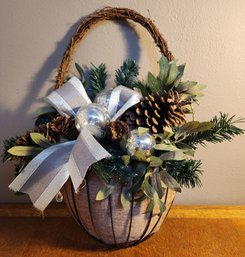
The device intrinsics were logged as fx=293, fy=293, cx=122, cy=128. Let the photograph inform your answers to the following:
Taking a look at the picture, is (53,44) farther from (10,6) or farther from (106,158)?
(106,158)

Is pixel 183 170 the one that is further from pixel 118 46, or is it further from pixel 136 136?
pixel 118 46

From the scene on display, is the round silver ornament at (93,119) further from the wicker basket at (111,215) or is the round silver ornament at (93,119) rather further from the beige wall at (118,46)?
the beige wall at (118,46)

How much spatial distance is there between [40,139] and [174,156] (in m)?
0.20

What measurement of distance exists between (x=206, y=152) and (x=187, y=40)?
0.24 meters

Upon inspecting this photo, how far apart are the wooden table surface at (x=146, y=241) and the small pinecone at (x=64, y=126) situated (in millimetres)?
197

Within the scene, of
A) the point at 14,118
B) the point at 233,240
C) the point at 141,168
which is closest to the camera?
the point at 141,168

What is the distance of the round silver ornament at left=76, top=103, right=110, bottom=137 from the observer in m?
0.43

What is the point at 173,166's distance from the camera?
17.4 inches

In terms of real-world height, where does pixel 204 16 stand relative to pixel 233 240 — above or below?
above

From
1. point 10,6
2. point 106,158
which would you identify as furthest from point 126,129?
point 10,6

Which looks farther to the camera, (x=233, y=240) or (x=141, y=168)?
(x=233, y=240)

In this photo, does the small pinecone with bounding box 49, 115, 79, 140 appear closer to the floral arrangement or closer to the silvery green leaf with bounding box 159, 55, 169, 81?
the floral arrangement

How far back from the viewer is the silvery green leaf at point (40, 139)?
0.43m

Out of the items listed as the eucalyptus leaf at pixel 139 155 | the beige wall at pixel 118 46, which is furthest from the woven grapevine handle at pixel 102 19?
the eucalyptus leaf at pixel 139 155
